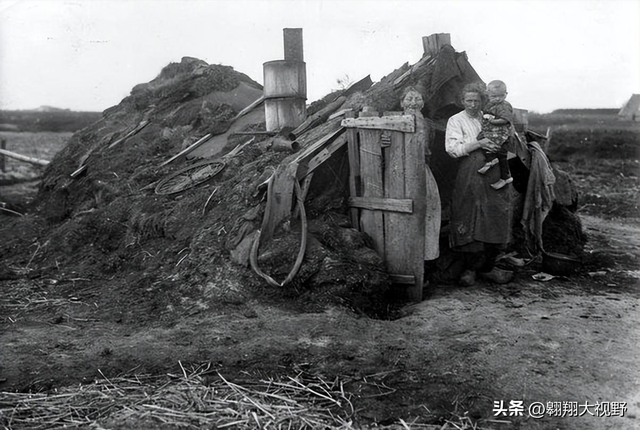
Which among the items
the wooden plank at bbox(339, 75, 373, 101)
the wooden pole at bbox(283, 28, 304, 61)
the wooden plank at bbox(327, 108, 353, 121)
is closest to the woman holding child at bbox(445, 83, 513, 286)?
the wooden plank at bbox(327, 108, 353, 121)

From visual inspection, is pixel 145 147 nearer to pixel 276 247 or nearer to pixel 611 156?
pixel 276 247

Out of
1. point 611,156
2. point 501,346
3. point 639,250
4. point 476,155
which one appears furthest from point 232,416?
point 611,156

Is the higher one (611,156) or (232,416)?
(611,156)

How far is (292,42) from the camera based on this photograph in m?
9.48

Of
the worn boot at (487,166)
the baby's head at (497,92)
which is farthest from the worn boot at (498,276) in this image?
the baby's head at (497,92)

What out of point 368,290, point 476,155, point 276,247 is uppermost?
point 476,155

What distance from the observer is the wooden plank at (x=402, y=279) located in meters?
6.49

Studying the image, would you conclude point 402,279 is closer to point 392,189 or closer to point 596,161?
point 392,189

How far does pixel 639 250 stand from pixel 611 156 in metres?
14.3

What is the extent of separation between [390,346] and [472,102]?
118 inches

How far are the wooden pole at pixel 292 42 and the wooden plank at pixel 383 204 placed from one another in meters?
3.61

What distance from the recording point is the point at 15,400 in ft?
13.6

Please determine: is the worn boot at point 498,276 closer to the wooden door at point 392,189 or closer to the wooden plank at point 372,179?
the wooden door at point 392,189

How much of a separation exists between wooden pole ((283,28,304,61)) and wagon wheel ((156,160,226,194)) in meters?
2.11
